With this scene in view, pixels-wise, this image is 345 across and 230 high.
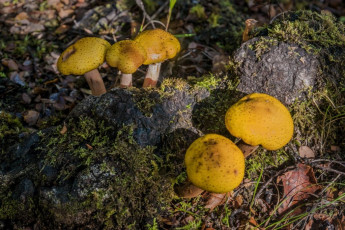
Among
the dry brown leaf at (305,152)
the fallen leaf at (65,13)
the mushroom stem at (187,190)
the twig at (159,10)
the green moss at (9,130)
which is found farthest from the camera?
the fallen leaf at (65,13)

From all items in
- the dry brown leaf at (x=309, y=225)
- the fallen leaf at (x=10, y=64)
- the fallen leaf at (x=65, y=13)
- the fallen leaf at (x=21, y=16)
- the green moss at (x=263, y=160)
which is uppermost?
the fallen leaf at (x=21, y=16)

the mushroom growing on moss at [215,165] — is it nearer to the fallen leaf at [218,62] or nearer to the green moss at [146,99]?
the green moss at [146,99]

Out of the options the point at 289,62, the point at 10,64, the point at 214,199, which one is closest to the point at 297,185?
the point at 214,199

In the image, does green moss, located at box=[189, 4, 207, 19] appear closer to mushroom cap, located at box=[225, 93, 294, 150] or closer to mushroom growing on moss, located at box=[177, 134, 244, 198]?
mushroom cap, located at box=[225, 93, 294, 150]

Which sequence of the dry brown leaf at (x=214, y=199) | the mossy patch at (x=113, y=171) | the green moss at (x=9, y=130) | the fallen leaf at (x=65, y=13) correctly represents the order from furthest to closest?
the fallen leaf at (x=65, y=13)
the green moss at (x=9, y=130)
the dry brown leaf at (x=214, y=199)
the mossy patch at (x=113, y=171)

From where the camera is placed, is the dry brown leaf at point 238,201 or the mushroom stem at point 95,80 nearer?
the dry brown leaf at point 238,201

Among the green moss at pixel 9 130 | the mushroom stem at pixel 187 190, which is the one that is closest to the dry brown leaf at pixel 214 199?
the mushroom stem at pixel 187 190
